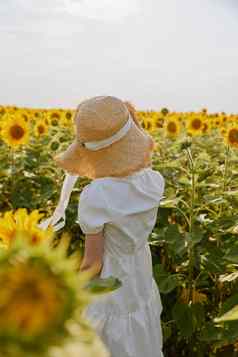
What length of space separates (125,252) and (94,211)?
0.26 m

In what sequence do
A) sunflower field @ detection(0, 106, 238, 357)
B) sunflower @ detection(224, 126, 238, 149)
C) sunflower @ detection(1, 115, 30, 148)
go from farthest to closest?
sunflower @ detection(1, 115, 30, 148) → sunflower @ detection(224, 126, 238, 149) → sunflower field @ detection(0, 106, 238, 357)

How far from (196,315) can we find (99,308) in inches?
37.0

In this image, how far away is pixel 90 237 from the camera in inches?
83.4

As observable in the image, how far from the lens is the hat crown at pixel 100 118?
209 cm

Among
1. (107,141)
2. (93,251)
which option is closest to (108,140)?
(107,141)

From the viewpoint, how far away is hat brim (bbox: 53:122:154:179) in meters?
2.15

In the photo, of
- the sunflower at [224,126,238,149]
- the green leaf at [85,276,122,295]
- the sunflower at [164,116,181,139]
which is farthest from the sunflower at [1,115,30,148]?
the green leaf at [85,276,122,295]

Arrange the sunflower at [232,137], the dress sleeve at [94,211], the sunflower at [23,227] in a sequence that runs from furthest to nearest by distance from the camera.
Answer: the sunflower at [232,137]
the dress sleeve at [94,211]
the sunflower at [23,227]

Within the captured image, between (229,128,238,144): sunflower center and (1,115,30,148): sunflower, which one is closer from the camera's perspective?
(229,128,238,144): sunflower center

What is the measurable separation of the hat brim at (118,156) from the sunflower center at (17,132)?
325cm

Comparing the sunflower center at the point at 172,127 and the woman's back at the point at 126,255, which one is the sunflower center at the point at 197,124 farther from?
the woman's back at the point at 126,255

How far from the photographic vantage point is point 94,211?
2.09 m

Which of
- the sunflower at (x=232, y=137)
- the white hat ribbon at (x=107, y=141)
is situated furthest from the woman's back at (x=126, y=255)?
the sunflower at (x=232, y=137)

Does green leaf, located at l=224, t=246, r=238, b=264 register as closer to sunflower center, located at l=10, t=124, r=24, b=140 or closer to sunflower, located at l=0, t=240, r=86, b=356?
sunflower, located at l=0, t=240, r=86, b=356
